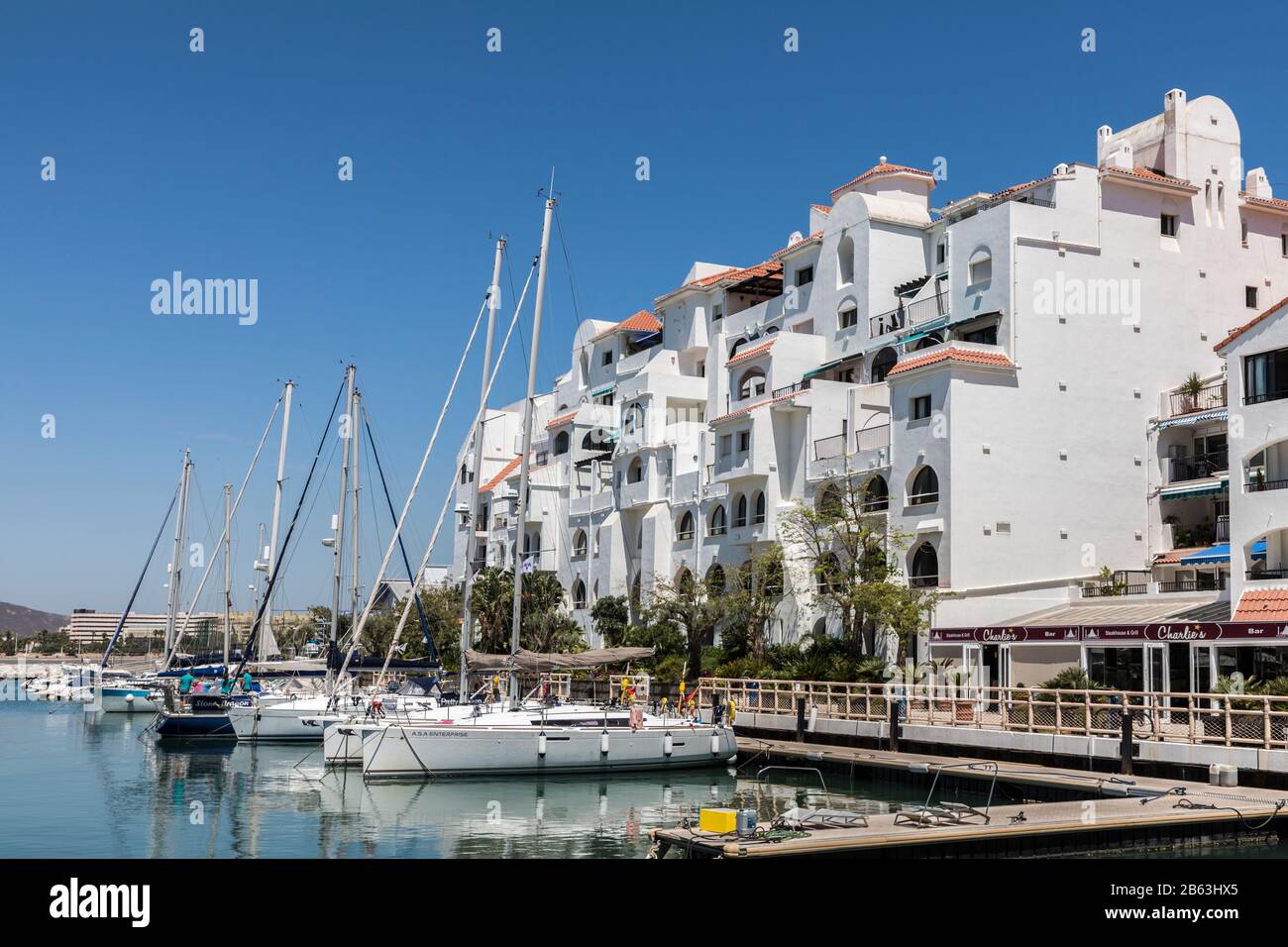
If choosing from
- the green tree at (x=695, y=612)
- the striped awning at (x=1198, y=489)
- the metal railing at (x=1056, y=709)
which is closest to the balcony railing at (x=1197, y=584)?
the striped awning at (x=1198, y=489)

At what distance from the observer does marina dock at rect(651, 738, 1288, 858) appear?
2138cm

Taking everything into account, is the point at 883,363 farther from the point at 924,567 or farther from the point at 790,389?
the point at 924,567

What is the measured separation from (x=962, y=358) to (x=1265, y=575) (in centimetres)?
1506

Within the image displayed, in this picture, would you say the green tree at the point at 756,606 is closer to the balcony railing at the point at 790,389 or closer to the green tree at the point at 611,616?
the balcony railing at the point at 790,389

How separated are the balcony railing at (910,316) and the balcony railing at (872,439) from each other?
207 inches

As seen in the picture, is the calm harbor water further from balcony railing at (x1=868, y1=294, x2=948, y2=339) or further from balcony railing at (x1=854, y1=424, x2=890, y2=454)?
balcony railing at (x1=868, y1=294, x2=948, y2=339)

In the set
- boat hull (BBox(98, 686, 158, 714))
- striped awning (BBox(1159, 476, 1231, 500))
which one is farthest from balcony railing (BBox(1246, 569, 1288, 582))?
boat hull (BBox(98, 686, 158, 714))

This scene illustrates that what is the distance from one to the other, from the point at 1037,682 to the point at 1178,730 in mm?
11996

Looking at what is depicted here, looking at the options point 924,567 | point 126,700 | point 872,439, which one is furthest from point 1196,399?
point 126,700

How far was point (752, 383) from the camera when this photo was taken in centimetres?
6412

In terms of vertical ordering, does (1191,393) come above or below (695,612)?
above

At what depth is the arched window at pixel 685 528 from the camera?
217 ft
